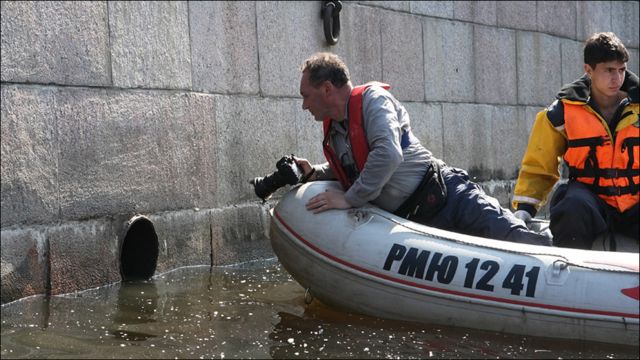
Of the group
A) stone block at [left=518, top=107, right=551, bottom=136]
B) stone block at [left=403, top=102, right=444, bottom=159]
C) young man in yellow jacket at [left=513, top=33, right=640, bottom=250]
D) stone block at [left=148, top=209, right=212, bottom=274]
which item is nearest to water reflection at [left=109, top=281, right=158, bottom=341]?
stone block at [left=148, top=209, right=212, bottom=274]

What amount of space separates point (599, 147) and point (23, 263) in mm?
2808

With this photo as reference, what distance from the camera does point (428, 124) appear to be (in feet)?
26.5

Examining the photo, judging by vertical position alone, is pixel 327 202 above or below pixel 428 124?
below

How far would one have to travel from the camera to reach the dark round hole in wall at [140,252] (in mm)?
5551

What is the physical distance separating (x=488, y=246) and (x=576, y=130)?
75cm

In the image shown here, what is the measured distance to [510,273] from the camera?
4.25 m

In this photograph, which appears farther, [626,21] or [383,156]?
[626,21]

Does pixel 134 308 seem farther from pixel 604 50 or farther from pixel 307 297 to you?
pixel 604 50

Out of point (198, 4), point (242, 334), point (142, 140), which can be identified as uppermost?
point (198, 4)

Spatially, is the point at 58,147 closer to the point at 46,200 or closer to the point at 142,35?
the point at 46,200

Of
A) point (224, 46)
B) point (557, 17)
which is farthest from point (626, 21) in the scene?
point (224, 46)

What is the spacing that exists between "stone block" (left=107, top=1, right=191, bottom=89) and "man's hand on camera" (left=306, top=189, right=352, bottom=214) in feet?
4.45

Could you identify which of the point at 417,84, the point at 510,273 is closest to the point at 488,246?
the point at 510,273

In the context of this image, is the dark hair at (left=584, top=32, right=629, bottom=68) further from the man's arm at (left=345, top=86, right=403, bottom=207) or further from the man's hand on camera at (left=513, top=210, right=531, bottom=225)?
the man's arm at (left=345, top=86, right=403, bottom=207)
